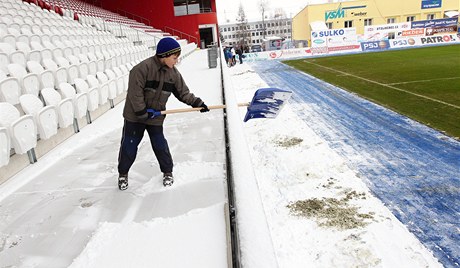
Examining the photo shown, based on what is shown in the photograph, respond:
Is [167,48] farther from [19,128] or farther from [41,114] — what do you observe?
[41,114]

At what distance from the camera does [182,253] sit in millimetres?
2451

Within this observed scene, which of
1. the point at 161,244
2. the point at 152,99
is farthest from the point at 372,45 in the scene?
the point at 161,244

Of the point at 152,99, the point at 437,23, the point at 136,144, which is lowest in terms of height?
the point at 136,144

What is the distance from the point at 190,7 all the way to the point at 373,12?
81.6ft

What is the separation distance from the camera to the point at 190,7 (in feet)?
104

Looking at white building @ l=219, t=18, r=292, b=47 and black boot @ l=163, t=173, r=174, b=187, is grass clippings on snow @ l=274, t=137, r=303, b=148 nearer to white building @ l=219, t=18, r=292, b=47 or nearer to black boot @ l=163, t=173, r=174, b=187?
black boot @ l=163, t=173, r=174, b=187

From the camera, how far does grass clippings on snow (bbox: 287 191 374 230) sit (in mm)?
3564

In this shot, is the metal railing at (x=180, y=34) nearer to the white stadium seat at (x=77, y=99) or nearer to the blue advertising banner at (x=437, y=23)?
the blue advertising banner at (x=437, y=23)

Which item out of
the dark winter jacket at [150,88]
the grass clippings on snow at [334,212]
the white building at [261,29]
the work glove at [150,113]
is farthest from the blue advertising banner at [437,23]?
the white building at [261,29]

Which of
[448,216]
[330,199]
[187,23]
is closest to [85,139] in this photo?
[330,199]

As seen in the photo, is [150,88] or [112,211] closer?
[112,211]

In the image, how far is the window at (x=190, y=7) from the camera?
3141 centimetres

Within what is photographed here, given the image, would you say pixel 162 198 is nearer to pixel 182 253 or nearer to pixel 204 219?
pixel 204 219

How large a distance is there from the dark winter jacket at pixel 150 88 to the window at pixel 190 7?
2987 cm
